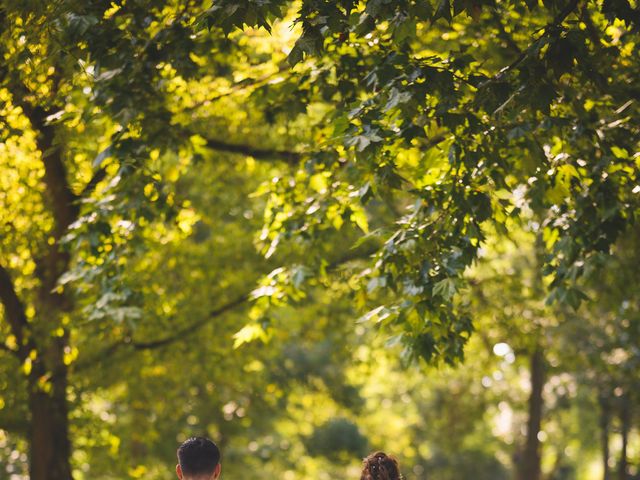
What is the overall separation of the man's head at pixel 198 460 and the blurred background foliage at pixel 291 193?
5.69ft

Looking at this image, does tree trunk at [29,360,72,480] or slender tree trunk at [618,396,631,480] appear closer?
tree trunk at [29,360,72,480]

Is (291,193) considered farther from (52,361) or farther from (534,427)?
(534,427)

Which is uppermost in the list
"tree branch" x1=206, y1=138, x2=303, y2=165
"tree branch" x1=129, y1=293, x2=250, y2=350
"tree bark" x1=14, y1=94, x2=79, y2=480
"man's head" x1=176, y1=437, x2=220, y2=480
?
"man's head" x1=176, y1=437, x2=220, y2=480

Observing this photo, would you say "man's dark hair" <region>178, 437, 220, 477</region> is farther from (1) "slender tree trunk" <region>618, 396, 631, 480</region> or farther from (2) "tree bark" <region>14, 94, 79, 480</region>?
(1) "slender tree trunk" <region>618, 396, 631, 480</region>

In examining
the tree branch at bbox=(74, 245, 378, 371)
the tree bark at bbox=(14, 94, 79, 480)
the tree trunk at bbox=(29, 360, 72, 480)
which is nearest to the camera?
the tree bark at bbox=(14, 94, 79, 480)

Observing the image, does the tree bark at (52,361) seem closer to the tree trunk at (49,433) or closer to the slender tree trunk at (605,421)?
the tree trunk at (49,433)

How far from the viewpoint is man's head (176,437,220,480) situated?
16.3 ft

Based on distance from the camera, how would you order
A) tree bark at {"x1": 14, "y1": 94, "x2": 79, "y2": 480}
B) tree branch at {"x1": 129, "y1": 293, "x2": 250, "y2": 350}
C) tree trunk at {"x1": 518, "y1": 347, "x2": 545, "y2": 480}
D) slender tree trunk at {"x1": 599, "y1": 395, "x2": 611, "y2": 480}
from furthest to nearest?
slender tree trunk at {"x1": 599, "y1": 395, "x2": 611, "y2": 480}, tree trunk at {"x1": 518, "y1": 347, "x2": 545, "y2": 480}, tree branch at {"x1": 129, "y1": 293, "x2": 250, "y2": 350}, tree bark at {"x1": 14, "y1": 94, "x2": 79, "y2": 480}

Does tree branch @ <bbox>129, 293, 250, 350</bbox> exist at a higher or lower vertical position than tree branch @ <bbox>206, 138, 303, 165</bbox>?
lower

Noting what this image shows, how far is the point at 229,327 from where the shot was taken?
43.5 ft

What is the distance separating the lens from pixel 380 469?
5996 mm

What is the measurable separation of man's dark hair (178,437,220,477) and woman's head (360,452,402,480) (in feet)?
4.71

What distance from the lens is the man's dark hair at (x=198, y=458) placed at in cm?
497

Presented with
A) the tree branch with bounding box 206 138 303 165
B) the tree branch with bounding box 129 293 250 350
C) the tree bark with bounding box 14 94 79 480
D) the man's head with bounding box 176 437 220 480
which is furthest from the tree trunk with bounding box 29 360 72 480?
the man's head with bounding box 176 437 220 480
